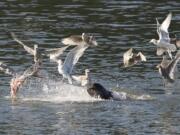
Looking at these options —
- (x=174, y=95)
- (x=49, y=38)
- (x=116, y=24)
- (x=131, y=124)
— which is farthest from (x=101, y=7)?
(x=131, y=124)

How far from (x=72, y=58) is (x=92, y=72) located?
2.02m

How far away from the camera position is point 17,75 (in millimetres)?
29438

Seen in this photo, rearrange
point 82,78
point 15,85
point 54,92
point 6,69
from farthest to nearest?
point 6,69, point 54,92, point 82,78, point 15,85

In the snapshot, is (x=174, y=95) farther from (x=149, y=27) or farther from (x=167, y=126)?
(x=149, y=27)

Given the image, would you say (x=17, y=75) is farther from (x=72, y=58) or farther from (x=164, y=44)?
(x=164, y=44)

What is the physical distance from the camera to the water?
25016 millimetres

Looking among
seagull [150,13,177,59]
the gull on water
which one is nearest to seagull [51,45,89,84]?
the gull on water

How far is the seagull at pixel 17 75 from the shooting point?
28.7 metres

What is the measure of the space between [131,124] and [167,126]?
879 mm

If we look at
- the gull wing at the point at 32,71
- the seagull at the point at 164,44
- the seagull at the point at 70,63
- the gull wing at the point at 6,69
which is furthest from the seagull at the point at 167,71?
the gull wing at the point at 6,69

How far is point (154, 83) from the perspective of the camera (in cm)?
3000

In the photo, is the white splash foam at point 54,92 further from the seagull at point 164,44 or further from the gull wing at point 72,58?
the seagull at point 164,44

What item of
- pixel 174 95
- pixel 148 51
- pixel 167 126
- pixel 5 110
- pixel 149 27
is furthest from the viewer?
pixel 149 27

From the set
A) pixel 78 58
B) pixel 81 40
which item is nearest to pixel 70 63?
pixel 78 58
